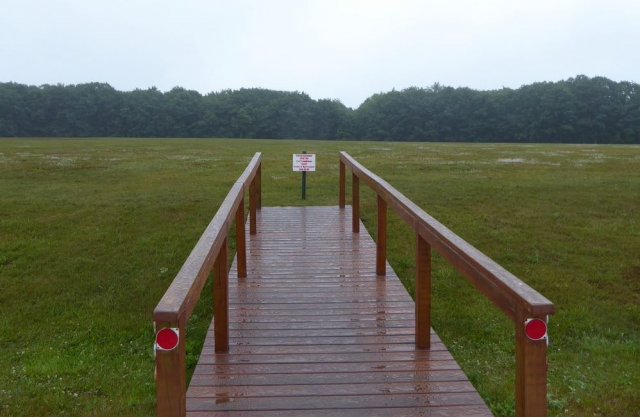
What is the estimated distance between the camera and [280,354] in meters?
4.35

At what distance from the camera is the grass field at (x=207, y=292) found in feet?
15.2

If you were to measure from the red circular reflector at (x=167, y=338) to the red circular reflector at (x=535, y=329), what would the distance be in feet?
4.33

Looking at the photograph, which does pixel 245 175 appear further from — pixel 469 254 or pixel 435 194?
pixel 435 194

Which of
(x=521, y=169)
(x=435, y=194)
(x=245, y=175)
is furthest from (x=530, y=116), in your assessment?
(x=245, y=175)

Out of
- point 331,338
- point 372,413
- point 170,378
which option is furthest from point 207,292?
point 170,378

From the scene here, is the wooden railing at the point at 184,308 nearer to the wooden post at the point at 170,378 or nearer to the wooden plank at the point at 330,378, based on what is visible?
the wooden post at the point at 170,378

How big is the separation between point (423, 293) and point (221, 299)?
1350 millimetres

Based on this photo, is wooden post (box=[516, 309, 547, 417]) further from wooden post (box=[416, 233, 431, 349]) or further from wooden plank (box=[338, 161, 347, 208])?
wooden plank (box=[338, 161, 347, 208])

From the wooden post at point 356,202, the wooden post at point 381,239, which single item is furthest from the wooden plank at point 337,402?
the wooden post at point 356,202

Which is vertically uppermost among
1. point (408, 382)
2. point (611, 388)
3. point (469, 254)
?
point (469, 254)

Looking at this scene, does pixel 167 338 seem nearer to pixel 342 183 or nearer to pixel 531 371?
pixel 531 371

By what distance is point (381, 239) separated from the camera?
639 centimetres

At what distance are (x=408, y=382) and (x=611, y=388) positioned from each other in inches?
64.2

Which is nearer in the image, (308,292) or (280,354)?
(280,354)
